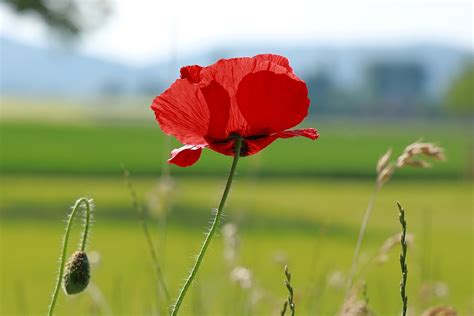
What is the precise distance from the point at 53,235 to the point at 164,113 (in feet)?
59.4

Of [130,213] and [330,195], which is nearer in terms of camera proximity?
[130,213]

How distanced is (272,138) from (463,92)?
71.8 meters

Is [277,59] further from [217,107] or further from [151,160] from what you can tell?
[151,160]

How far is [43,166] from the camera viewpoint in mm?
34031

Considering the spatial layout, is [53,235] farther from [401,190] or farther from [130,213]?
[401,190]

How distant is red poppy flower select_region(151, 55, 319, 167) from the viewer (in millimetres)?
1229

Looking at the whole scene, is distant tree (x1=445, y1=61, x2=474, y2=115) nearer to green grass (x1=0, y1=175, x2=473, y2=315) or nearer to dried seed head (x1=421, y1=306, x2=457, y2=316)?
green grass (x1=0, y1=175, x2=473, y2=315)

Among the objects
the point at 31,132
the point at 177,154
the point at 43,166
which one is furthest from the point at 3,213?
the point at 31,132

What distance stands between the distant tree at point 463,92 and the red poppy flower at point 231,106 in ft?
193

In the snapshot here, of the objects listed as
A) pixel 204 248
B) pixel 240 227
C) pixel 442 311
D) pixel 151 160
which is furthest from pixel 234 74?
pixel 151 160

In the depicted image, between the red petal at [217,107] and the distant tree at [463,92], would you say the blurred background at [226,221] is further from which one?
the distant tree at [463,92]

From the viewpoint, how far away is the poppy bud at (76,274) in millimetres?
1327

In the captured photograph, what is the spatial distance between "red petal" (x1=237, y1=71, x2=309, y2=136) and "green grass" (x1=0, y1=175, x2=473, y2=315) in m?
7.04

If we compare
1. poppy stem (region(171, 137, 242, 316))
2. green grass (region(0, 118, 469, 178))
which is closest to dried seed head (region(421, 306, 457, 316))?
poppy stem (region(171, 137, 242, 316))
